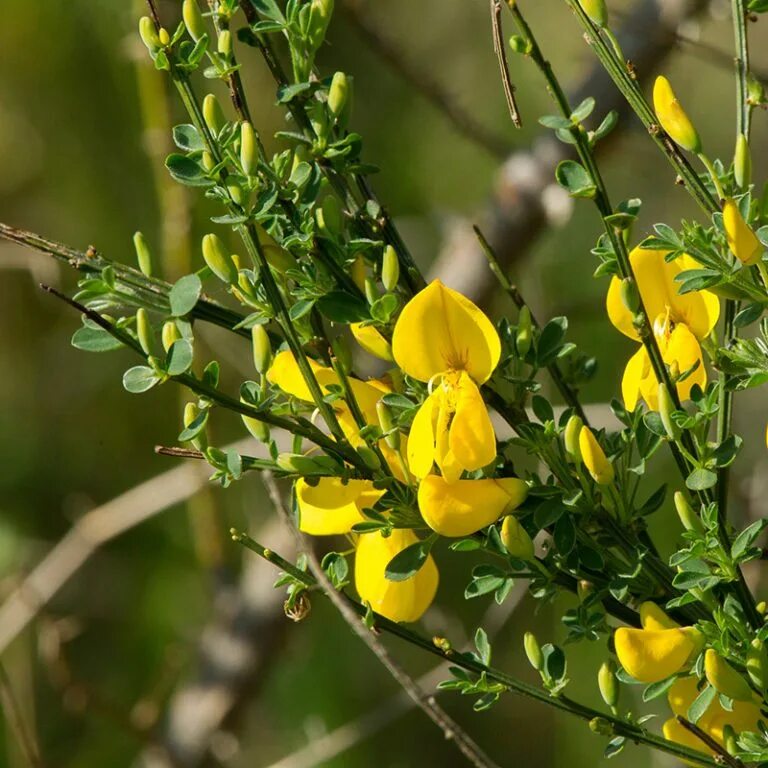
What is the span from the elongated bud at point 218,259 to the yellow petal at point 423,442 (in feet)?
0.22

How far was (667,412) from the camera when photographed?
32 cm

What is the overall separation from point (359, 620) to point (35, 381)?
48.2 inches

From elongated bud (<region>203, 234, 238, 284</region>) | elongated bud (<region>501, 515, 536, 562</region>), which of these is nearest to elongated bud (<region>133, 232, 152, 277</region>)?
elongated bud (<region>203, 234, 238, 284</region>)

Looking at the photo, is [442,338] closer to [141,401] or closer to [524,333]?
[524,333]

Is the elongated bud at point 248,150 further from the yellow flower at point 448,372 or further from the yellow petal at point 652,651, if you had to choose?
the yellow petal at point 652,651

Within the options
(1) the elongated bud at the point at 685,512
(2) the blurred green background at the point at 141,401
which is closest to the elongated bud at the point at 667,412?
(1) the elongated bud at the point at 685,512

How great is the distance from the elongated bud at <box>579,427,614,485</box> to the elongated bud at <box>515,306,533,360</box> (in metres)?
0.03

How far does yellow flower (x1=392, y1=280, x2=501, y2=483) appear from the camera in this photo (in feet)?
1.01

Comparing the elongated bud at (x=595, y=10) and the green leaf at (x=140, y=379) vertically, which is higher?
the elongated bud at (x=595, y=10)

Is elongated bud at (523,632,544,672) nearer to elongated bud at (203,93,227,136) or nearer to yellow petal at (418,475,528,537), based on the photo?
yellow petal at (418,475,528,537)

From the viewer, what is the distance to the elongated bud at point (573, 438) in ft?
1.08

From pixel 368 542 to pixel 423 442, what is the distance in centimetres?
7

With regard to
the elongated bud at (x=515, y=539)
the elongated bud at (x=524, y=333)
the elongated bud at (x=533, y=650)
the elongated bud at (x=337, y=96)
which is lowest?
the elongated bud at (x=533, y=650)

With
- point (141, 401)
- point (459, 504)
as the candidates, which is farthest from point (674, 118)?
point (141, 401)
